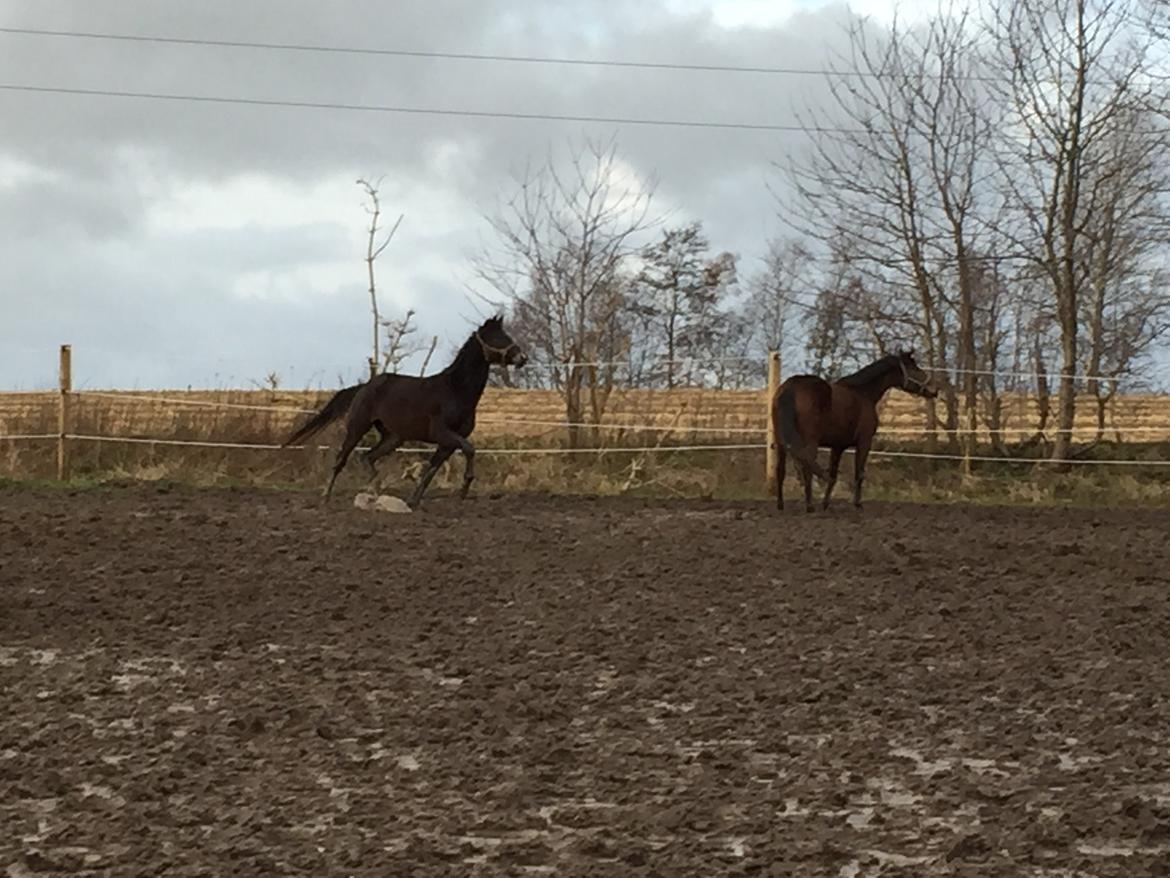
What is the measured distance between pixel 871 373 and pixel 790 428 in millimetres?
1270

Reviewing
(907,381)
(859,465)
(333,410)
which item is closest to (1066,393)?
(907,381)

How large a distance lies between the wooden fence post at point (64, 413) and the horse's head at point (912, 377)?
7981mm

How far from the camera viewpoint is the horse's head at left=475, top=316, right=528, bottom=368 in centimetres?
1138

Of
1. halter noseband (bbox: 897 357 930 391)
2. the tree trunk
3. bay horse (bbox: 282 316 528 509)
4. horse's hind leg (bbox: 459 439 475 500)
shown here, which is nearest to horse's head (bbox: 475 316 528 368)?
bay horse (bbox: 282 316 528 509)

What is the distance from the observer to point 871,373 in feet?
39.6

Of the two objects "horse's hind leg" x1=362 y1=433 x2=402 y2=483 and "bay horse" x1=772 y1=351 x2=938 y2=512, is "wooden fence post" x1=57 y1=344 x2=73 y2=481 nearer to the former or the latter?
"horse's hind leg" x1=362 y1=433 x2=402 y2=483

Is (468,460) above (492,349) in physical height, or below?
below

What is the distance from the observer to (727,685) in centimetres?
496

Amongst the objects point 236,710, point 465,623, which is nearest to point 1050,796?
point 236,710

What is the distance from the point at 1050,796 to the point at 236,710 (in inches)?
92.7

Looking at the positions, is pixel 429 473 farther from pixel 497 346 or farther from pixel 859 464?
pixel 859 464

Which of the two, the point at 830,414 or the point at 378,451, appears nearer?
the point at 830,414

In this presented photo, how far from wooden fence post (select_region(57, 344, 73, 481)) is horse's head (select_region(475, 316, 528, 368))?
5.31 metres

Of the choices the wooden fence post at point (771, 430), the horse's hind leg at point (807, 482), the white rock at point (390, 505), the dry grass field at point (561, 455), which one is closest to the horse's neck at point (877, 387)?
the horse's hind leg at point (807, 482)
